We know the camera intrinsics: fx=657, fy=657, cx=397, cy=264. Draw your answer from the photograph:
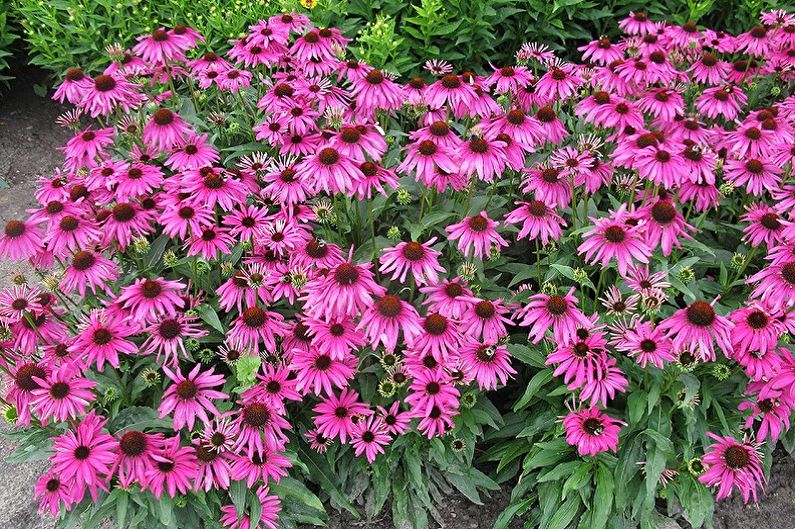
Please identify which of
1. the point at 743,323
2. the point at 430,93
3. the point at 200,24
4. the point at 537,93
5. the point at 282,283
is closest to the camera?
the point at 743,323

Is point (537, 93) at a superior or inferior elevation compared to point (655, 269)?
superior

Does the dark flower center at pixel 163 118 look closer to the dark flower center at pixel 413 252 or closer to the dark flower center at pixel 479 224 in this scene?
the dark flower center at pixel 413 252

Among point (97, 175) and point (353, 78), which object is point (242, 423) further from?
point (353, 78)

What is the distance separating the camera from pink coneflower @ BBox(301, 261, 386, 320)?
7.69ft

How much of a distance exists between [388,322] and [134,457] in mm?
997

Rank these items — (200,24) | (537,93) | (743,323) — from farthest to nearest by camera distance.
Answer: (200,24)
(537,93)
(743,323)

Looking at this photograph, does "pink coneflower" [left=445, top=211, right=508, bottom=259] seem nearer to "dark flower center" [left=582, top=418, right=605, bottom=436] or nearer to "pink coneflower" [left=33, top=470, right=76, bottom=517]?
"dark flower center" [left=582, top=418, right=605, bottom=436]

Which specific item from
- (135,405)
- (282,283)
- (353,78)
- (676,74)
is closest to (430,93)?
(353,78)

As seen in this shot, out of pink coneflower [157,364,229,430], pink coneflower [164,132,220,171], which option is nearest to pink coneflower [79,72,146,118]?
pink coneflower [164,132,220,171]

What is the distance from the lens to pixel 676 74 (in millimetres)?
3449

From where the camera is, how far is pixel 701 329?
228cm

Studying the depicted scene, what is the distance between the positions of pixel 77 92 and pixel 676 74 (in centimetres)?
297

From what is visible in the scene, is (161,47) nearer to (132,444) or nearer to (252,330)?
(252,330)

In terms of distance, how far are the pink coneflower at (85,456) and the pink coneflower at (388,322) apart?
973mm
